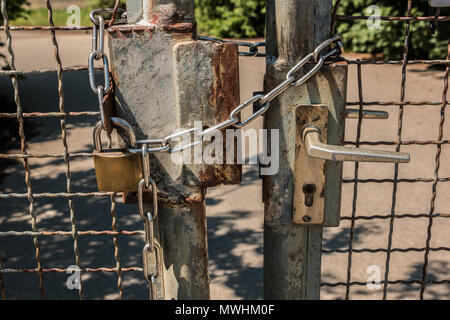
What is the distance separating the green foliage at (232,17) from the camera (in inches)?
547

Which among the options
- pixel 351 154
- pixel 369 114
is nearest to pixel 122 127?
pixel 351 154

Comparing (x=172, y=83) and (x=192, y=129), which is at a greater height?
(x=172, y=83)

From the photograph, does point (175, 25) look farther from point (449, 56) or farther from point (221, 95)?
point (449, 56)

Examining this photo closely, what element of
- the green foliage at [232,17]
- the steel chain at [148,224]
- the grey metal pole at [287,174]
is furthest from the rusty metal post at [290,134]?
the green foliage at [232,17]

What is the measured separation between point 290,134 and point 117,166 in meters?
0.45

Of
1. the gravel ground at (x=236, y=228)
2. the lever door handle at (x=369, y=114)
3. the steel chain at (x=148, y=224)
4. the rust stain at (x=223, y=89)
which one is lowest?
the gravel ground at (x=236, y=228)

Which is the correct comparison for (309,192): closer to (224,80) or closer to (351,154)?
(351,154)

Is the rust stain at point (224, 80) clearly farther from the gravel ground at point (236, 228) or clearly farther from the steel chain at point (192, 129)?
the gravel ground at point (236, 228)

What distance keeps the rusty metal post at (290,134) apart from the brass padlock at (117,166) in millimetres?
357

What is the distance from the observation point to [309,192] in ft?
4.25

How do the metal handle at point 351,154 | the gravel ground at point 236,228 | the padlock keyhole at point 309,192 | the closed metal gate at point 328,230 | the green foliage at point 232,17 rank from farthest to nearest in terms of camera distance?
the green foliage at point 232,17 < the gravel ground at point 236,228 < the closed metal gate at point 328,230 < the padlock keyhole at point 309,192 < the metal handle at point 351,154

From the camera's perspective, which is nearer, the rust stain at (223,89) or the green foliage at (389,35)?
the rust stain at (223,89)
